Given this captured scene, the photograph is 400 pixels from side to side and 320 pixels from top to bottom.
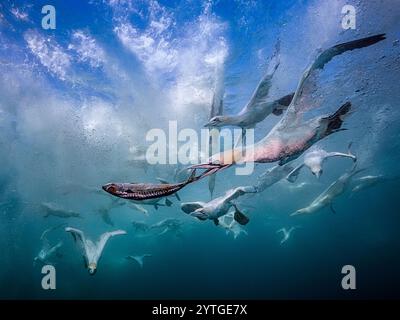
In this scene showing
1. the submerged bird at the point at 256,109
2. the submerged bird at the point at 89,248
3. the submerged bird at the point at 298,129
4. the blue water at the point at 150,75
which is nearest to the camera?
the submerged bird at the point at 298,129

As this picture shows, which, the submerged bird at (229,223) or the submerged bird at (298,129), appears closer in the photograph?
the submerged bird at (298,129)

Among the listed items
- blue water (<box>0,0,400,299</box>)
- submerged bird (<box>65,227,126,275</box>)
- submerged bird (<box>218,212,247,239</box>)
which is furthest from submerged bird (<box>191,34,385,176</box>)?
submerged bird (<box>65,227,126,275</box>)

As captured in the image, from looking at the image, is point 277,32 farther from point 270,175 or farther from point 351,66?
point 270,175

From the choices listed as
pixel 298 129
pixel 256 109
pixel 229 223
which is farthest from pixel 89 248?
pixel 229 223

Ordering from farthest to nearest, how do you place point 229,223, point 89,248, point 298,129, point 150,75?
1. point 229,223
2. point 150,75
3. point 89,248
4. point 298,129

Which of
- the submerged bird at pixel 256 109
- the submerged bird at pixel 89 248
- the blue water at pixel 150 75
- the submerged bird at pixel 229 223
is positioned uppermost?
the blue water at pixel 150 75

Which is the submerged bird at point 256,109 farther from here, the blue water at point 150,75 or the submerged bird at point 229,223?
the submerged bird at point 229,223

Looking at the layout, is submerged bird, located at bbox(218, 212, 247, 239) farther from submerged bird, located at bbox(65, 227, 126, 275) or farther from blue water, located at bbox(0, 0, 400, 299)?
blue water, located at bbox(0, 0, 400, 299)

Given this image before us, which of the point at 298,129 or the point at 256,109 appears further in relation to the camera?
the point at 256,109

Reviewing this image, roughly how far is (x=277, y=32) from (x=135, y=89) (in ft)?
23.5

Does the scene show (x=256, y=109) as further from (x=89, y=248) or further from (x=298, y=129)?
(x=89, y=248)

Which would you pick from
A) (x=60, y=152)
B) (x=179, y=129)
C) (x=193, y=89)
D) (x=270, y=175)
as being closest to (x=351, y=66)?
(x=270, y=175)

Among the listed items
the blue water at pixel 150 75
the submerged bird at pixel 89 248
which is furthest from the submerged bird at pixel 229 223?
the blue water at pixel 150 75

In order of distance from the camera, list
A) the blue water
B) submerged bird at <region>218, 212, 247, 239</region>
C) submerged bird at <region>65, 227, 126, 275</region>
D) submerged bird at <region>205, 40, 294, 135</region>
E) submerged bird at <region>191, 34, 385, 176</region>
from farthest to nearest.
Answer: submerged bird at <region>218, 212, 247, 239</region> < the blue water < submerged bird at <region>65, 227, 126, 275</region> < submerged bird at <region>205, 40, 294, 135</region> < submerged bird at <region>191, 34, 385, 176</region>
